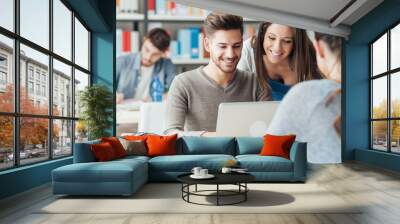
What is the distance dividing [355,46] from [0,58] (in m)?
7.37

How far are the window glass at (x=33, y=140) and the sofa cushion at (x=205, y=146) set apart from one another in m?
2.12

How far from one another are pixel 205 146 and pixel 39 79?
2.80 metres

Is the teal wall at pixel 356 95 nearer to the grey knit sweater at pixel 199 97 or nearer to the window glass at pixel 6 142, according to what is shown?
the grey knit sweater at pixel 199 97

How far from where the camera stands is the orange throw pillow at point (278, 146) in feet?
20.1

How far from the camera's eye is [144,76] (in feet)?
27.9

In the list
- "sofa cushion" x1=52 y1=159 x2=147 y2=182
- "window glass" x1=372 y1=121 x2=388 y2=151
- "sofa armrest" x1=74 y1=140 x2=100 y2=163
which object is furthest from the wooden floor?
"window glass" x1=372 y1=121 x2=388 y2=151

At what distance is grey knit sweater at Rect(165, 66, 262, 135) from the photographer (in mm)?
8281

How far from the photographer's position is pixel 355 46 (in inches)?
354

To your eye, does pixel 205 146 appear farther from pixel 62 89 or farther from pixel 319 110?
pixel 319 110

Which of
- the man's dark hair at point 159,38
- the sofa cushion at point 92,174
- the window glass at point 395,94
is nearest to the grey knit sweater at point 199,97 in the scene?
the man's dark hair at point 159,38

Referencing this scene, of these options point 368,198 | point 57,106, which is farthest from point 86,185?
point 368,198

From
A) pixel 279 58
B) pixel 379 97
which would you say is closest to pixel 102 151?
pixel 279 58

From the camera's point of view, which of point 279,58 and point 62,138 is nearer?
point 62,138

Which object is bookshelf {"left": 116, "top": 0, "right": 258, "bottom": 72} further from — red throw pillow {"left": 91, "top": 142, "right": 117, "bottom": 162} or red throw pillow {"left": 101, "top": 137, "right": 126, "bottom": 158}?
red throw pillow {"left": 91, "top": 142, "right": 117, "bottom": 162}
